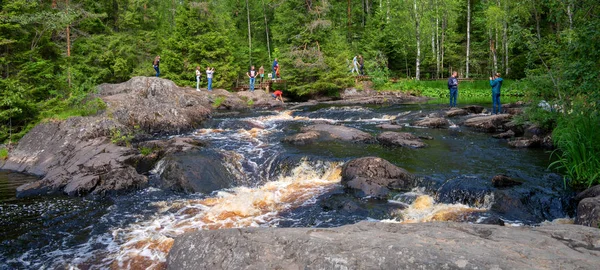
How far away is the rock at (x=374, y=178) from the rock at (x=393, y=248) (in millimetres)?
4298

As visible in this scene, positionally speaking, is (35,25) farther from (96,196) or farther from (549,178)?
(549,178)

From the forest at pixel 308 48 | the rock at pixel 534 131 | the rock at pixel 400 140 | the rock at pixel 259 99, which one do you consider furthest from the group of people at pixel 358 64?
the rock at pixel 400 140

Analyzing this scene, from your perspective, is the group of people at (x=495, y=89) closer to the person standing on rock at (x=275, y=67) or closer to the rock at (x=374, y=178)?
the rock at (x=374, y=178)

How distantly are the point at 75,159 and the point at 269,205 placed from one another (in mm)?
6512

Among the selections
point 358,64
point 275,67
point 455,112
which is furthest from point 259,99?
point 455,112

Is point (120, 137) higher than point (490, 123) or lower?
higher

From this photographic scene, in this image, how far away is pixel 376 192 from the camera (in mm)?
8758

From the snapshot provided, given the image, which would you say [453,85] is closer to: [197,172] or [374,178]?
[374,178]

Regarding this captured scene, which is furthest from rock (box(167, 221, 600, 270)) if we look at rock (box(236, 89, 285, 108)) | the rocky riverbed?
rock (box(236, 89, 285, 108))

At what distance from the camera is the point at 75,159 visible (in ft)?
36.3

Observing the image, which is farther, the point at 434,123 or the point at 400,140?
the point at 434,123

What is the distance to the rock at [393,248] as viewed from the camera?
10.7 feet

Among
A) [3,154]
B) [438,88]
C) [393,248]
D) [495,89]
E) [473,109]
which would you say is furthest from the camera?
[438,88]

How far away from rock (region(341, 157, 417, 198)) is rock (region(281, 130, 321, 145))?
3852mm
